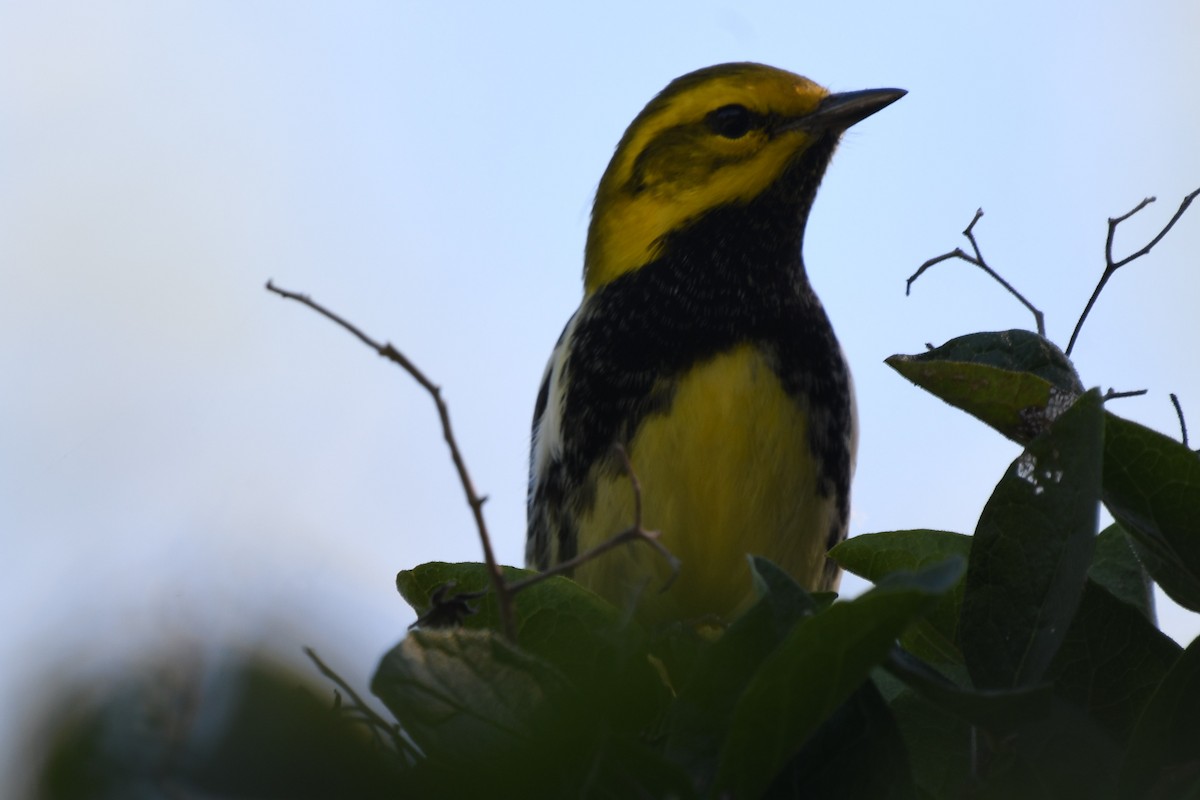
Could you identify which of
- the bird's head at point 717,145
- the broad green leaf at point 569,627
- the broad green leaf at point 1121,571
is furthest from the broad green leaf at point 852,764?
the bird's head at point 717,145

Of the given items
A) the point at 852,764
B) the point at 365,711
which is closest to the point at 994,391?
the point at 852,764

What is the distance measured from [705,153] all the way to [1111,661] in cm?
289

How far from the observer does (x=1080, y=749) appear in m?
1.39

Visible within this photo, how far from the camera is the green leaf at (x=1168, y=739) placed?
4.40ft

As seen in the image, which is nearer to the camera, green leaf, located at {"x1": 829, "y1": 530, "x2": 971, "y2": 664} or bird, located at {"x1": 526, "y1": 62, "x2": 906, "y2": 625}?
green leaf, located at {"x1": 829, "y1": 530, "x2": 971, "y2": 664}

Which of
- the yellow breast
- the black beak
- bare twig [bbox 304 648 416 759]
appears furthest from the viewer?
the black beak

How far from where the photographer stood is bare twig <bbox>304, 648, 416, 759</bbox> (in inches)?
35.1

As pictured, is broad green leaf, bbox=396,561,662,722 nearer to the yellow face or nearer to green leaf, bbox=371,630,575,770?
green leaf, bbox=371,630,575,770

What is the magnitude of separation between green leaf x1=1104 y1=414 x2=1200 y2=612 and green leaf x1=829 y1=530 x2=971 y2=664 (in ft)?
0.83

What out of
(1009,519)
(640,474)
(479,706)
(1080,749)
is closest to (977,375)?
(1009,519)

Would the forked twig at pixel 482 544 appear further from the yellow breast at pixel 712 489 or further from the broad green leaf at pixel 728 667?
the yellow breast at pixel 712 489

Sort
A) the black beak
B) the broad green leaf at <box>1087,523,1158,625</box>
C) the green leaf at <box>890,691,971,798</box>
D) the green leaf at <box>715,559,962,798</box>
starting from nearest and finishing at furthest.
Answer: the green leaf at <box>715,559,962,798</box> < the green leaf at <box>890,691,971,798</box> < the broad green leaf at <box>1087,523,1158,625</box> < the black beak

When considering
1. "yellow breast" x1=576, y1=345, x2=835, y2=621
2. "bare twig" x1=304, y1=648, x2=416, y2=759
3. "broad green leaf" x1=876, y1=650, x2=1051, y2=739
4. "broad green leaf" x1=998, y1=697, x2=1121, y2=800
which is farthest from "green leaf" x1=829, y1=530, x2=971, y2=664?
"yellow breast" x1=576, y1=345, x2=835, y2=621

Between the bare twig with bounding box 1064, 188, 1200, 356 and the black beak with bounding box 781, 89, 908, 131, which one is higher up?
the black beak with bounding box 781, 89, 908, 131
